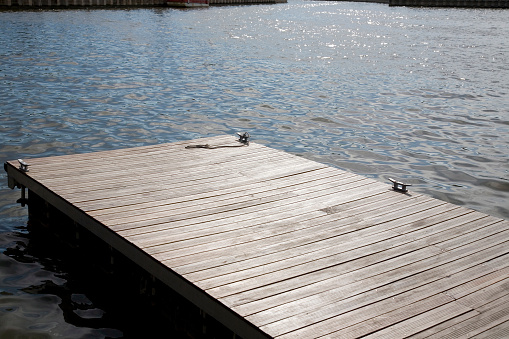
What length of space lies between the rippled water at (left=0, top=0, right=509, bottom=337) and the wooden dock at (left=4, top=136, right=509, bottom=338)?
2.78 feet

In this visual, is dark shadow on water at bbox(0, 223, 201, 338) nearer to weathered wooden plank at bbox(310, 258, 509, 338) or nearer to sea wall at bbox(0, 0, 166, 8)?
weathered wooden plank at bbox(310, 258, 509, 338)

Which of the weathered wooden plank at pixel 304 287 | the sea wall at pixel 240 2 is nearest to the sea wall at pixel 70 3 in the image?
the sea wall at pixel 240 2

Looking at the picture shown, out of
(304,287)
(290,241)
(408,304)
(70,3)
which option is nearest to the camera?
(408,304)

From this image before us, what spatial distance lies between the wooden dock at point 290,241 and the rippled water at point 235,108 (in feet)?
2.78

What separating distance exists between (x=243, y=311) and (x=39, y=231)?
3.90 meters

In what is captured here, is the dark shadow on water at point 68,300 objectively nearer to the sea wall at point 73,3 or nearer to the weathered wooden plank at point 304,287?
the weathered wooden plank at point 304,287

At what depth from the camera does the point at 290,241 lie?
5.50m

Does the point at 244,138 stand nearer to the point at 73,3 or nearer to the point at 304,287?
the point at 304,287

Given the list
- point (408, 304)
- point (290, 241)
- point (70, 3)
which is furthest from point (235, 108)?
point (70, 3)

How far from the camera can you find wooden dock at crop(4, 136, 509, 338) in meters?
4.34

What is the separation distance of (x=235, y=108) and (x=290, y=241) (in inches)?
377

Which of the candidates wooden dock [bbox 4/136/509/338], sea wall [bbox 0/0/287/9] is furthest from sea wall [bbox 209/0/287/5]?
wooden dock [bbox 4/136/509/338]

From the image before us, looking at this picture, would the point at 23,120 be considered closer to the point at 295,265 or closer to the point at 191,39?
the point at 295,265

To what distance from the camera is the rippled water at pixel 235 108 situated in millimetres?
6921
